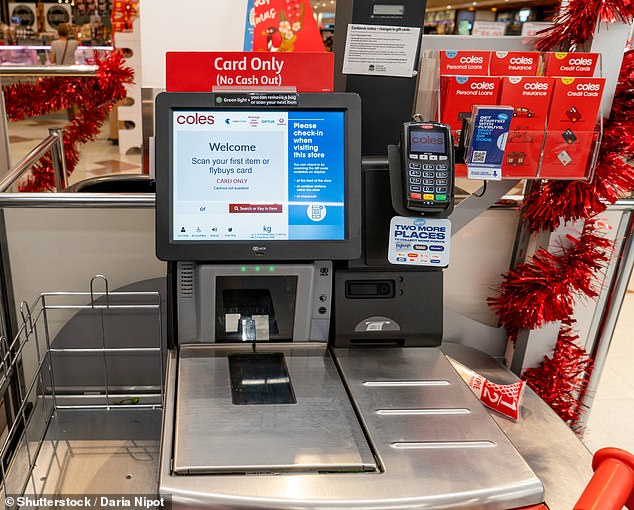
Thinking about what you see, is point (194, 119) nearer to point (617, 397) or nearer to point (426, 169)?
point (426, 169)

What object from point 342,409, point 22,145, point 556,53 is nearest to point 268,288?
point 342,409

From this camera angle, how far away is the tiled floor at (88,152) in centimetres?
659

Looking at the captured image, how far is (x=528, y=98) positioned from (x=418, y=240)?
64cm

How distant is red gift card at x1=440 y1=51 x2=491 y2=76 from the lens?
5.89 feet

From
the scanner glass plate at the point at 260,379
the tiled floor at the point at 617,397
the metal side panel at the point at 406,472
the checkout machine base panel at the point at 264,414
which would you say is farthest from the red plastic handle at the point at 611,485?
the tiled floor at the point at 617,397

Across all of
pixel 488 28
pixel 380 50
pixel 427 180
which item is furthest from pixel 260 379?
pixel 488 28

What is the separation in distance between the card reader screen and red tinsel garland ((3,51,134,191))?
149 centimetres

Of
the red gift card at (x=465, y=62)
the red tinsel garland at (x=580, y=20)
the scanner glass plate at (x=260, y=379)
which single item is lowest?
the scanner glass plate at (x=260, y=379)

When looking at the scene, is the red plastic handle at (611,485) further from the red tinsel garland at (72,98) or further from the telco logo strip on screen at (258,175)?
the red tinsel garland at (72,98)

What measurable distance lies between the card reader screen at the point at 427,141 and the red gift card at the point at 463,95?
1.32ft

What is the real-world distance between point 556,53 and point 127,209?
136 cm

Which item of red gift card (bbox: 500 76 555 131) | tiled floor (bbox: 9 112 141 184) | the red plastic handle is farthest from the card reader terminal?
tiled floor (bbox: 9 112 141 184)

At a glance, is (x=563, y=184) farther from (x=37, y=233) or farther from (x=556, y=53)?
(x=37, y=233)

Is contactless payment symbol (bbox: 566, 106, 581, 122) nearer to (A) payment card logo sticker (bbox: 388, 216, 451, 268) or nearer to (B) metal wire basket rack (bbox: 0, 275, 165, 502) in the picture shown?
(A) payment card logo sticker (bbox: 388, 216, 451, 268)
